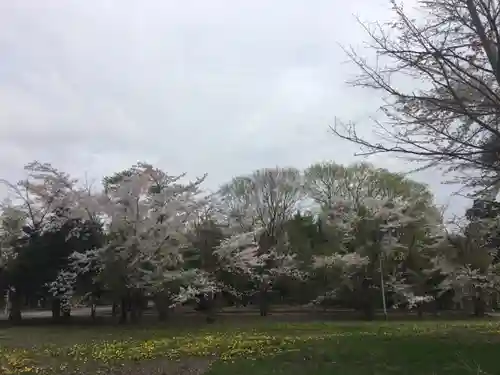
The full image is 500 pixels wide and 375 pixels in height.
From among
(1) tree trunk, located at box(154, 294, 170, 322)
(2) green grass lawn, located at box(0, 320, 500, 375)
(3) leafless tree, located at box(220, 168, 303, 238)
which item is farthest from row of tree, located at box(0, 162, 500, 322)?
(2) green grass lawn, located at box(0, 320, 500, 375)

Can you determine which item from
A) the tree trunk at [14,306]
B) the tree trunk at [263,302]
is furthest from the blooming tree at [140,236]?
the tree trunk at [263,302]

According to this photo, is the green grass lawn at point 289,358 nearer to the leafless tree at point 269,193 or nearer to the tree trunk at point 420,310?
the tree trunk at point 420,310

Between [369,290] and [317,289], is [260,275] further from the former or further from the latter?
[369,290]

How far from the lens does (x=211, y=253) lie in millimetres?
28703

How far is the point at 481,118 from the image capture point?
830 centimetres

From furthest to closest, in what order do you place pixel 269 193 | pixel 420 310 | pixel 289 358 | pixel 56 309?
pixel 269 193 < pixel 420 310 < pixel 56 309 < pixel 289 358

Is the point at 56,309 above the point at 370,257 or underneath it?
underneath

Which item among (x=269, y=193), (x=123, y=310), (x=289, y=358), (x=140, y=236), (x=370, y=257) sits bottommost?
(x=289, y=358)

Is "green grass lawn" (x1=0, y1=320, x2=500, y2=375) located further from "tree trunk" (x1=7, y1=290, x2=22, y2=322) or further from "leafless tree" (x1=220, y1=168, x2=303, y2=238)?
"leafless tree" (x1=220, y1=168, x2=303, y2=238)

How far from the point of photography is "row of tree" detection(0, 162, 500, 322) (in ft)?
88.4

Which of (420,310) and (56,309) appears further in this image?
(420,310)

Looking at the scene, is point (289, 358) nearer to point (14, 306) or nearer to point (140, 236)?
point (140, 236)

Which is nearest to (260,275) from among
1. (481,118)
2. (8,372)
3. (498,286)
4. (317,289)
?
(317,289)

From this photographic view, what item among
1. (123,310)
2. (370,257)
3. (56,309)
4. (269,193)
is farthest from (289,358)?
(269,193)
